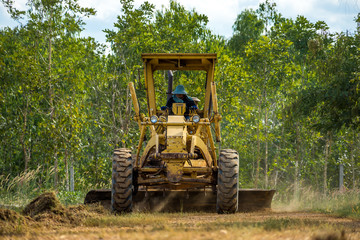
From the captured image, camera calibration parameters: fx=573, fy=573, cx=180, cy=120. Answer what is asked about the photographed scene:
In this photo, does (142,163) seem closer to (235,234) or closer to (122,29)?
(235,234)

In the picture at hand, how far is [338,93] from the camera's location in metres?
16.8

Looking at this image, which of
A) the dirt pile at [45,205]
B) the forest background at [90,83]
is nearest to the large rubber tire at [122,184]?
the dirt pile at [45,205]

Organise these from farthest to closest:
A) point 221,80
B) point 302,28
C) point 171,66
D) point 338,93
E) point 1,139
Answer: point 302,28
point 221,80
point 1,139
point 338,93
point 171,66

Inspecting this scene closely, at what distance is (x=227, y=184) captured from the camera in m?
11.3

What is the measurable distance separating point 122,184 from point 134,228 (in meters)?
3.11

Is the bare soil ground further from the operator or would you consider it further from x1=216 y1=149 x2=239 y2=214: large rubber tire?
the operator

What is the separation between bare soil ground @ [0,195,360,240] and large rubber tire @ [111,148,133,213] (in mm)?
292

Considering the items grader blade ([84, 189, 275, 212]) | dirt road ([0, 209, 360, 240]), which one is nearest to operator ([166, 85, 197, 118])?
grader blade ([84, 189, 275, 212])

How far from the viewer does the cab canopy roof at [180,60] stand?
12562mm

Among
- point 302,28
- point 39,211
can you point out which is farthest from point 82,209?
point 302,28

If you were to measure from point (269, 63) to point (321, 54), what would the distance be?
17.5 ft

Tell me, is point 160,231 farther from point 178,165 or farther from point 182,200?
point 182,200

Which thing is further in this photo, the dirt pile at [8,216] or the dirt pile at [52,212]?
the dirt pile at [52,212]

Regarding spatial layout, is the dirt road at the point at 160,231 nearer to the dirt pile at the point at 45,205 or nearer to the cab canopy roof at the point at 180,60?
the dirt pile at the point at 45,205
